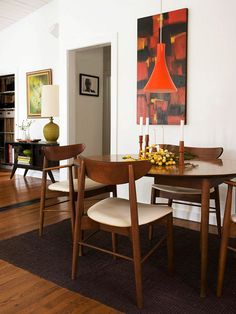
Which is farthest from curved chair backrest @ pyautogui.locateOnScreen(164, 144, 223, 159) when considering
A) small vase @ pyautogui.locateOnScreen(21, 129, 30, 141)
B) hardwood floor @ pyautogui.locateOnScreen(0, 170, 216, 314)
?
small vase @ pyautogui.locateOnScreen(21, 129, 30, 141)

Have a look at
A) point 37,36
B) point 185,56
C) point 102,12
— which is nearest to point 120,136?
point 185,56

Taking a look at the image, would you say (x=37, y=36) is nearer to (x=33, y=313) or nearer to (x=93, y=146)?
Result: (x=93, y=146)

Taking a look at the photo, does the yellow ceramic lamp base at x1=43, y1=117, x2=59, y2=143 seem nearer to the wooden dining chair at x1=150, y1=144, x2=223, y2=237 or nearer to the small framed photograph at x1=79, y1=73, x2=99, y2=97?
the small framed photograph at x1=79, y1=73, x2=99, y2=97

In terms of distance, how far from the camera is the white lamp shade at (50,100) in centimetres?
510

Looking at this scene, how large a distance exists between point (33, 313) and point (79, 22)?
3.72 meters

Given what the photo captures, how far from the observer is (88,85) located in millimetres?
5461

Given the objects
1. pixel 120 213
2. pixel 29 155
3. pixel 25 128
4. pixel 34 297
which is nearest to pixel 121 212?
pixel 120 213

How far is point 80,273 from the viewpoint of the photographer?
2293 mm

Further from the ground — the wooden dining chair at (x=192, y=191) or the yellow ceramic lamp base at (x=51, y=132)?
the yellow ceramic lamp base at (x=51, y=132)

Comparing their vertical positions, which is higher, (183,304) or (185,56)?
(185,56)

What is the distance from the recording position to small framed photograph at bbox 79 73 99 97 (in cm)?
532

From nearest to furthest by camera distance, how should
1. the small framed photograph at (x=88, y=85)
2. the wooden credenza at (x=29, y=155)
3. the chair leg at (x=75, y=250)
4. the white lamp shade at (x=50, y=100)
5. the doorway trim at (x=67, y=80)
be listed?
the chair leg at (x=75, y=250)
the doorway trim at (x=67, y=80)
the white lamp shade at (x=50, y=100)
the small framed photograph at (x=88, y=85)
the wooden credenza at (x=29, y=155)

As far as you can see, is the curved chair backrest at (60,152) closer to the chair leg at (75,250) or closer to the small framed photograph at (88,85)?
the chair leg at (75,250)

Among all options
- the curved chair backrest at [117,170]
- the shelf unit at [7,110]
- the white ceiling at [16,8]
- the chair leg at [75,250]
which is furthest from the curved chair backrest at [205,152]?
the shelf unit at [7,110]
